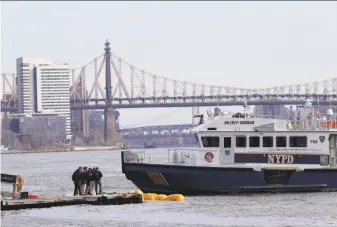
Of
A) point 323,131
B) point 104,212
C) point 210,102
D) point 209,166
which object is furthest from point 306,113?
point 210,102

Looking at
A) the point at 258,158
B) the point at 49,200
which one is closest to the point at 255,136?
the point at 258,158

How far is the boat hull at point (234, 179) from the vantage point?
46.8 metres

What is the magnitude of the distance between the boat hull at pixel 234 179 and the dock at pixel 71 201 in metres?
2.70

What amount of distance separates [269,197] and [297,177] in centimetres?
155

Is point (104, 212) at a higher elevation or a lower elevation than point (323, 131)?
lower

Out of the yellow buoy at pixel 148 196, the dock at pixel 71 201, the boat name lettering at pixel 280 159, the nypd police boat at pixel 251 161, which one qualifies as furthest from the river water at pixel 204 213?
the boat name lettering at pixel 280 159

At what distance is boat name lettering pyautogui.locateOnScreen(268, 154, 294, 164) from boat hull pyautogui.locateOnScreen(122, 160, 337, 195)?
0.42 m

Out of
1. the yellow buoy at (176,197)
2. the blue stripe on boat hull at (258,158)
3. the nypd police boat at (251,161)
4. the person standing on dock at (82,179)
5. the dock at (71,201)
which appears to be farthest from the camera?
the blue stripe on boat hull at (258,158)

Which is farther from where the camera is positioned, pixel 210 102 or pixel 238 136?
pixel 210 102

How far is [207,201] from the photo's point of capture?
4566cm

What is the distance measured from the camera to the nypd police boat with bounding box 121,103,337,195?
4688 centimetres

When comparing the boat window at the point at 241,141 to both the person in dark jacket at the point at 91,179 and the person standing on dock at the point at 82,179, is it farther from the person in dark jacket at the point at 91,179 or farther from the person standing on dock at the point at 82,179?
the person standing on dock at the point at 82,179

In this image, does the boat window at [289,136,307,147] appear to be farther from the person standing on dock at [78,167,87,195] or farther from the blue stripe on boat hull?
the person standing on dock at [78,167,87,195]

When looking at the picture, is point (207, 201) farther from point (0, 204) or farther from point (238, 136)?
point (0, 204)
